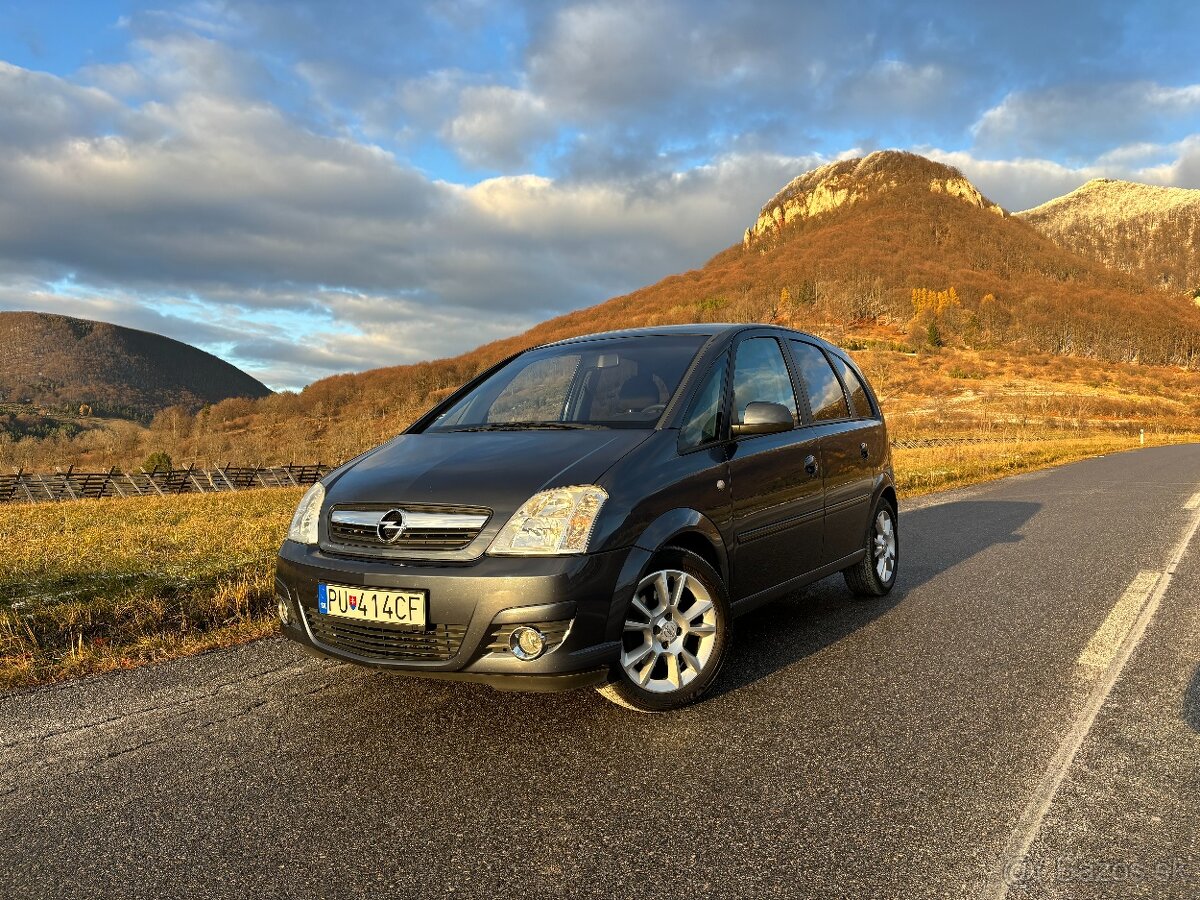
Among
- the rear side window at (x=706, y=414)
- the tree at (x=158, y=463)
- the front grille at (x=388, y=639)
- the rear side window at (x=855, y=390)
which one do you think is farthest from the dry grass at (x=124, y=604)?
the tree at (x=158, y=463)

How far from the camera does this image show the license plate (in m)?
3.00

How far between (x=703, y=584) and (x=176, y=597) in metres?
3.64

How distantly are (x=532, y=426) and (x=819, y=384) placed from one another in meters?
2.14

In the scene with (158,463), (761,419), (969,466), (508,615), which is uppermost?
(761,419)

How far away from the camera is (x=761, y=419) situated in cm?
385

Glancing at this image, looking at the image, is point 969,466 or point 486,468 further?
point 969,466

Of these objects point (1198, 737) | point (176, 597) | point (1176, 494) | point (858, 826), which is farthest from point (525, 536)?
point (1176, 494)

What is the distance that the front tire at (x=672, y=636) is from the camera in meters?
3.25

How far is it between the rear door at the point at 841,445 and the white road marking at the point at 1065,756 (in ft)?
4.56

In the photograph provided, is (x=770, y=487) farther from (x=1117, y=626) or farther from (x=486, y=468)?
(x=1117, y=626)

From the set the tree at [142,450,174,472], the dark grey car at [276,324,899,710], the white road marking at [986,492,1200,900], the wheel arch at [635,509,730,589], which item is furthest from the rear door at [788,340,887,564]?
the tree at [142,450,174,472]

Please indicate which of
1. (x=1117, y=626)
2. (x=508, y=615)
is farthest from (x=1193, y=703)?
(x=508, y=615)

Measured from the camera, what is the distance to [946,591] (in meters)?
5.65

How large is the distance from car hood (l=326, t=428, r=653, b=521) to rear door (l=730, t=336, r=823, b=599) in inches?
27.7
